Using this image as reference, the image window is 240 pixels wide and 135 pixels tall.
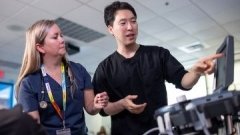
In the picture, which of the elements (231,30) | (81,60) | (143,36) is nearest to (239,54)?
(231,30)

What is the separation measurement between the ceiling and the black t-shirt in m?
2.35

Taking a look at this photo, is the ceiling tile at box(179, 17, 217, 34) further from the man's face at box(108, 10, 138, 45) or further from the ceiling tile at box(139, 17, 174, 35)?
the man's face at box(108, 10, 138, 45)

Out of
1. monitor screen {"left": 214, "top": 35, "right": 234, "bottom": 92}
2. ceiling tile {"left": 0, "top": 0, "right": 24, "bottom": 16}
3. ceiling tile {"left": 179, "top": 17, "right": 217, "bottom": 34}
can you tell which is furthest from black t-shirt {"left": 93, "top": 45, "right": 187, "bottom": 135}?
ceiling tile {"left": 179, "top": 17, "right": 217, "bottom": 34}

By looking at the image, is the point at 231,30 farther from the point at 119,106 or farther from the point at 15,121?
the point at 15,121

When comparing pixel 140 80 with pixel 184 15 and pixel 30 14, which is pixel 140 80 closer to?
pixel 30 14

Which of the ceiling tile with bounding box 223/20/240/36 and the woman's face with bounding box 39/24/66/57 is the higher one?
the ceiling tile with bounding box 223/20/240/36

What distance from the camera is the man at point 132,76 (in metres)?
1.41

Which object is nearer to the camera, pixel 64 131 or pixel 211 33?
pixel 64 131

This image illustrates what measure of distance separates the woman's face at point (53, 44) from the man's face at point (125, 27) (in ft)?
1.04

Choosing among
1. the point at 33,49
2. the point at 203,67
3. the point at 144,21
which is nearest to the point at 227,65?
the point at 203,67

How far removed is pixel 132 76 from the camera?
149cm

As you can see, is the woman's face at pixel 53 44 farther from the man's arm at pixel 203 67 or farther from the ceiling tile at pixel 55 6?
the ceiling tile at pixel 55 6

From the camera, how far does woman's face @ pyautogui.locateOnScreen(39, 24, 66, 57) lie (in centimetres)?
144

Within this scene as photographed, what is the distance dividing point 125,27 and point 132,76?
272 mm
